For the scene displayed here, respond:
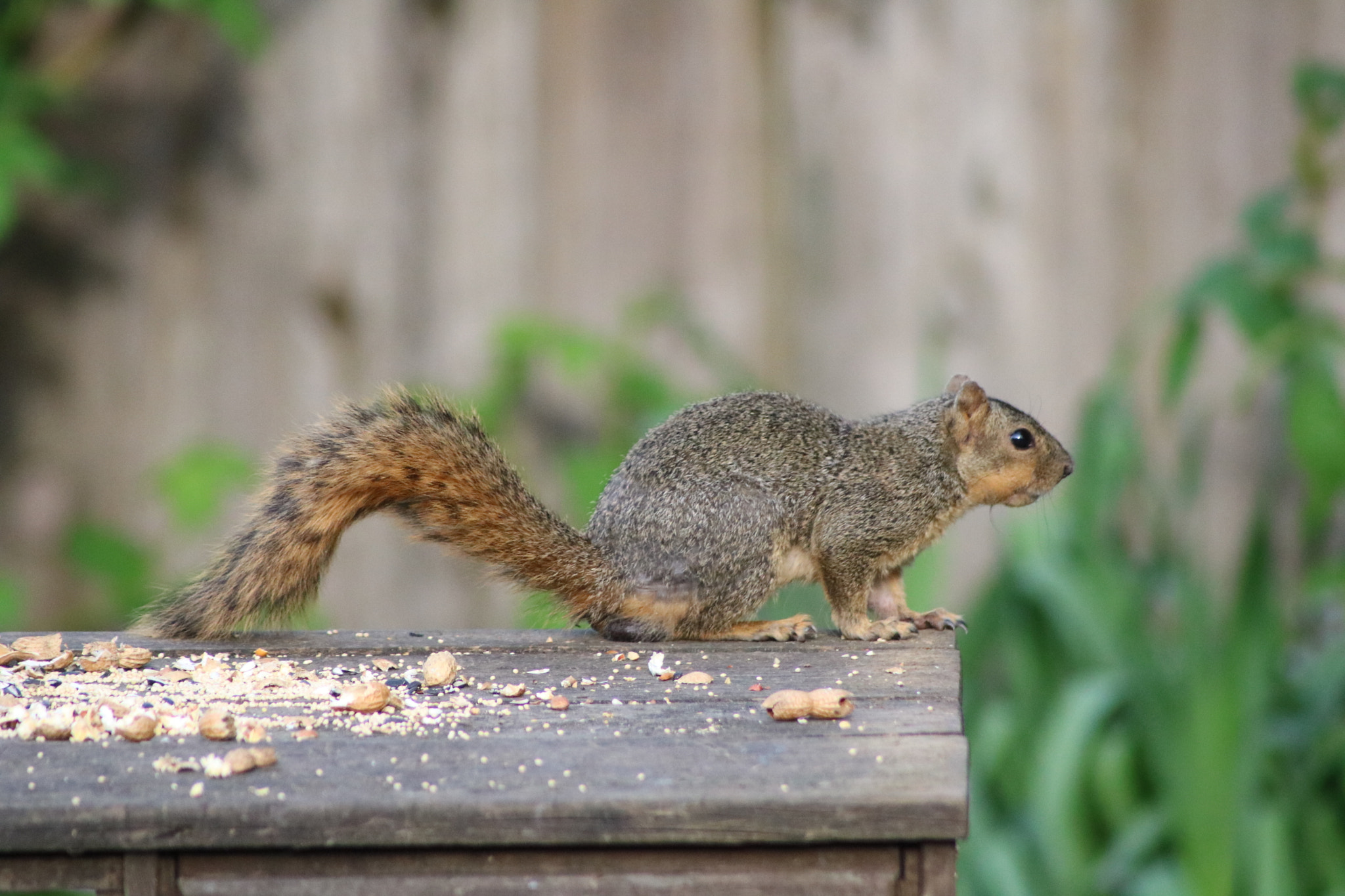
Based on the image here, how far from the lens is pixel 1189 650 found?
2266 mm

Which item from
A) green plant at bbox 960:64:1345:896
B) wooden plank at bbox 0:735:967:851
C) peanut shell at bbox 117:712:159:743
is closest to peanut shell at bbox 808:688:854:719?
wooden plank at bbox 0:735:967:851

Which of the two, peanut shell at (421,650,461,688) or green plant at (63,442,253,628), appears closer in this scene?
peanut shell at (421,650,461,688)

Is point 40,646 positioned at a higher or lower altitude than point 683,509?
lower

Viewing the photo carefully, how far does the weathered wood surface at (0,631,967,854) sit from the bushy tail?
0.97ft

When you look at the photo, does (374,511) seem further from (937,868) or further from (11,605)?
(11,605)

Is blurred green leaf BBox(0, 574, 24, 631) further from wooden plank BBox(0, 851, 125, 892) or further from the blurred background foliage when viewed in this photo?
wooden plank BBox(0, 851, 125, 892)

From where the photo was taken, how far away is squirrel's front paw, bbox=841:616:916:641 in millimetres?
1611

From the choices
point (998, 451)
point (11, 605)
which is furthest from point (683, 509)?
point (11, 605)

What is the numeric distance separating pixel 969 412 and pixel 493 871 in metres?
0.94

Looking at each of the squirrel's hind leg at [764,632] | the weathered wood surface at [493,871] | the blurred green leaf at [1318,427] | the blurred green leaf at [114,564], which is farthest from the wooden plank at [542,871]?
the blurred green leaf at [114,564]

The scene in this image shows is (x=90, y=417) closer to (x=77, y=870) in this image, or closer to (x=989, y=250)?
(x=989, y=250)

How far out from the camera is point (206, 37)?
2652 millimetres

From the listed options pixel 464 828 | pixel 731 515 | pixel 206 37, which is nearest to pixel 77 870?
pixel 464 828

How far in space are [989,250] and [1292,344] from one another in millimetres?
582
